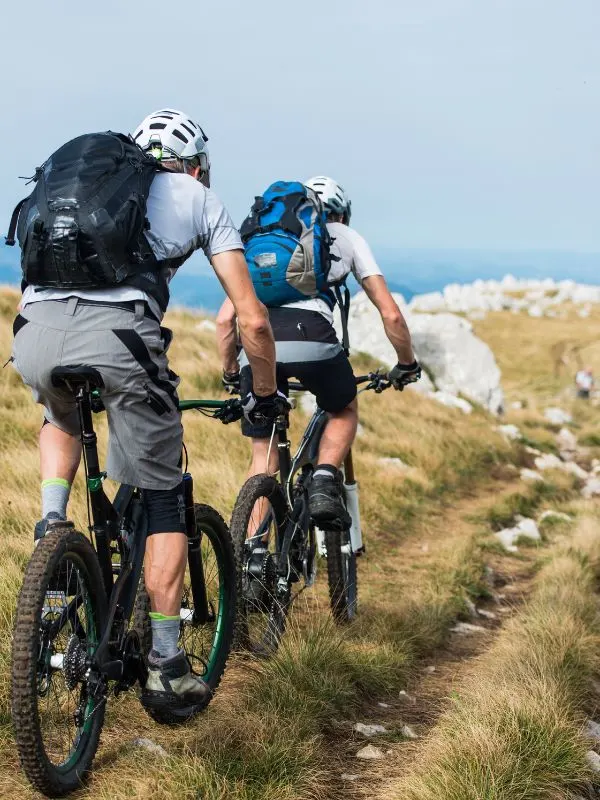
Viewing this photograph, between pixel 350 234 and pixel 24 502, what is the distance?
2.98 metres

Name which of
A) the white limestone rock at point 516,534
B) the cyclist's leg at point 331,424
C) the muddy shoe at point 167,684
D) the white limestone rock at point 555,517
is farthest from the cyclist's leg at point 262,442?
the white limestone rock at point 555,517

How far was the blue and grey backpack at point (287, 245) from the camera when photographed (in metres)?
4.69

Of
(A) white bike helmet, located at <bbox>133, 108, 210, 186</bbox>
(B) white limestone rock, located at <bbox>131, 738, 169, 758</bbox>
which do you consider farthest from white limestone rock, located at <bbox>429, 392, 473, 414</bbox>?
(B) white limestone rock, located at <bbox>131, 738, 169, 758</bbox>

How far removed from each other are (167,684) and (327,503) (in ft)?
6.14

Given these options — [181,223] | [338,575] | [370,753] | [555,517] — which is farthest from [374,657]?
[555,517]

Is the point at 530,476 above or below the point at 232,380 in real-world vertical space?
below

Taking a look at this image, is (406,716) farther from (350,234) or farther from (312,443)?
(350,234)

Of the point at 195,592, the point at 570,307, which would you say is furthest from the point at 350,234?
the point at 570,307

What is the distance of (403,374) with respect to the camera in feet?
17.8

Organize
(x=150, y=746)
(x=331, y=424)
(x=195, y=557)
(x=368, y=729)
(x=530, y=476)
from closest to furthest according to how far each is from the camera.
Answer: (x=150, y=746)
(x=195, y=557)
(x=368, y=729)
(x=331, y=424)
(x=530, y=476)

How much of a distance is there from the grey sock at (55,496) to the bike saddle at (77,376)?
53cm

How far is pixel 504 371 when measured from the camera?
147ft

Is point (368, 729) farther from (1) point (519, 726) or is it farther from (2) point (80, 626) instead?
(2) point (80, 626)

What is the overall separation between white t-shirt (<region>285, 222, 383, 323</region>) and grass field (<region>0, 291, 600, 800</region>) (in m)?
1.92
